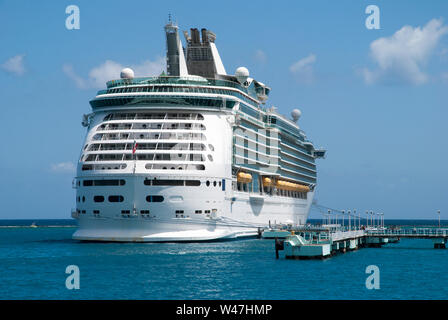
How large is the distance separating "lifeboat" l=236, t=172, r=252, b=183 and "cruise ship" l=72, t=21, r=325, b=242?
101 mm

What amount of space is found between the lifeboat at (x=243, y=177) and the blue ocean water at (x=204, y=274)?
10293 mm

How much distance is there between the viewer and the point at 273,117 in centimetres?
8944

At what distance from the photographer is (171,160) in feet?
210

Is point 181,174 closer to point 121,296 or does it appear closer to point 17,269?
point 17,269

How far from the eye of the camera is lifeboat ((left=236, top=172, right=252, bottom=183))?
245 feet

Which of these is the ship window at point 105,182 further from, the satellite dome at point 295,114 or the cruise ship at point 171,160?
the satellite dome at point 295,114

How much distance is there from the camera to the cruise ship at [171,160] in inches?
2491
